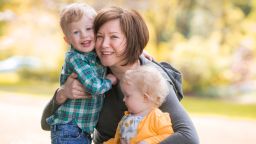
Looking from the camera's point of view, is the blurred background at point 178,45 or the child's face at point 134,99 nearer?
the child's face at point 134,99

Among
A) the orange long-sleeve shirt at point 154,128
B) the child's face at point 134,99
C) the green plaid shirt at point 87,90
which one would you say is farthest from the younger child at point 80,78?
the orange long-sleeve shirt at point 154,128

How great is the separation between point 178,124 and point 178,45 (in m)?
9.29

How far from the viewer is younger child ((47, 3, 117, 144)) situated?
275 cm

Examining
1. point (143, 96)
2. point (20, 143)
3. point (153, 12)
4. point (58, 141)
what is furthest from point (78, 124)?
point (153, 12)

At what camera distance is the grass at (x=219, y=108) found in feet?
34.2

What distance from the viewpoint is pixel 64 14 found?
2.78 metres

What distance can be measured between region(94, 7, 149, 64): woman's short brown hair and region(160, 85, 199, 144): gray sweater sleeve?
0.29m

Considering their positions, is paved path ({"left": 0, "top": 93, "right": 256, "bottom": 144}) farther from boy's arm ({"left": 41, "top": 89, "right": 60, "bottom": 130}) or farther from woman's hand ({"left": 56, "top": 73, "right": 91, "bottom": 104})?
woman's hand ({"left": 56, "top": 73, "right": 91, "bottom": 104})

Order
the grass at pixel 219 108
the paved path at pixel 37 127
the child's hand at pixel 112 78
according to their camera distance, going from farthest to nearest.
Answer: the grass at pixel 219 108
the paved path at pixel 37 127
the child's hand at pixel 112 78

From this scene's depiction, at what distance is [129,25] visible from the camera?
9.12 ft

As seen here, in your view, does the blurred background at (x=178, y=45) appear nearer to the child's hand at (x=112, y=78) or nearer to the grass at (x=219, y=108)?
the grass at (x=219, y=108)

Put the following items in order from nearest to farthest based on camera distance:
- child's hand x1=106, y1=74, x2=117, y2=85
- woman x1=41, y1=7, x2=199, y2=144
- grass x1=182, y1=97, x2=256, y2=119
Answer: woman x1=41, y1=7, x2=199, y2=144 < child's hand x1=106, y1=74, x2=117, y2=85 < grass x1=182, y1=97, x2=256, y2=119

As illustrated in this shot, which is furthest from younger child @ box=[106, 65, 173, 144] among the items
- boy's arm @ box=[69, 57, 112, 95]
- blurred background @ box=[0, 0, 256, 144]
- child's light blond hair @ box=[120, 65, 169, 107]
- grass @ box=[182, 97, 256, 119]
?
blurred background @ box=[0, 0, 256, 144]

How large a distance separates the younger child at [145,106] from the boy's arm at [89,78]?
0.35 feet
